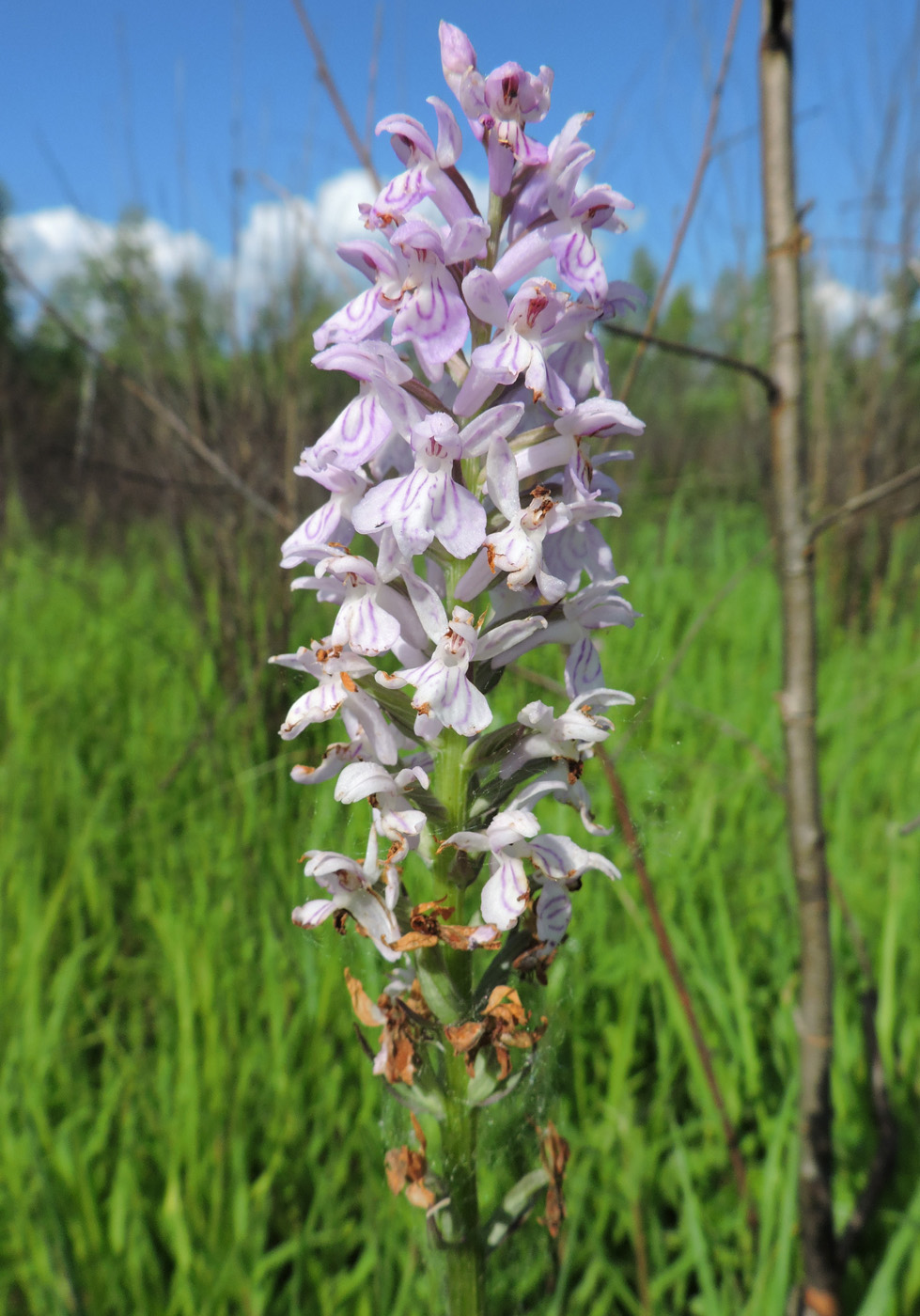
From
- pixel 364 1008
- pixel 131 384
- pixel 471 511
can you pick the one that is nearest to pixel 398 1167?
pixel 364 1008

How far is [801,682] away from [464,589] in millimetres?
663

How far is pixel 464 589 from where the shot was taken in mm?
979

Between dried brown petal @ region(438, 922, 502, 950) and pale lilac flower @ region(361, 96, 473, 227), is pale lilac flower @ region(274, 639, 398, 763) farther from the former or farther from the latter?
pale lilac flower @ region(361, 96, 473, 227)

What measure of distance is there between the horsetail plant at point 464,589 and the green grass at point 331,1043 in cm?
11

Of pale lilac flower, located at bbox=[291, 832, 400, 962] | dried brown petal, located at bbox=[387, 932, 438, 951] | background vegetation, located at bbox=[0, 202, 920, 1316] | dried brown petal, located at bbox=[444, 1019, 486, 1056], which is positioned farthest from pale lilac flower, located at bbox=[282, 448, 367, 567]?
dried brown petal, located at bbox=[444, 1019, 486, 1056]

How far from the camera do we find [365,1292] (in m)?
1.60

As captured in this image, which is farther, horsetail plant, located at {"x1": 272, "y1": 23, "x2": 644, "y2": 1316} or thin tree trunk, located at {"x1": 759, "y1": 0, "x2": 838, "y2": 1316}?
thin tree trunk, located at {"x1": 759, "y1": 0, "x2": 838, "y2": 1316}

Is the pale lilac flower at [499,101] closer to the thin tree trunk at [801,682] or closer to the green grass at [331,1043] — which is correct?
the thin tree trunk at [801,682]

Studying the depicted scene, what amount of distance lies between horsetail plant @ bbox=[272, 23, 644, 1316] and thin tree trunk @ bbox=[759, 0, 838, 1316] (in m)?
0.38

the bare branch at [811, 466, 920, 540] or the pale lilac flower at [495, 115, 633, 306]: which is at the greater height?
the pale lilac flower at [495, 115, 633, 306]

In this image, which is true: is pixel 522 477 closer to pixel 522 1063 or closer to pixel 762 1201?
pixel 522 1063

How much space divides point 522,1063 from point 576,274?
97cm

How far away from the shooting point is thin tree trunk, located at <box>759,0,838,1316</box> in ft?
4.32

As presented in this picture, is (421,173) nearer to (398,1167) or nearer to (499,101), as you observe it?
(499,101)
